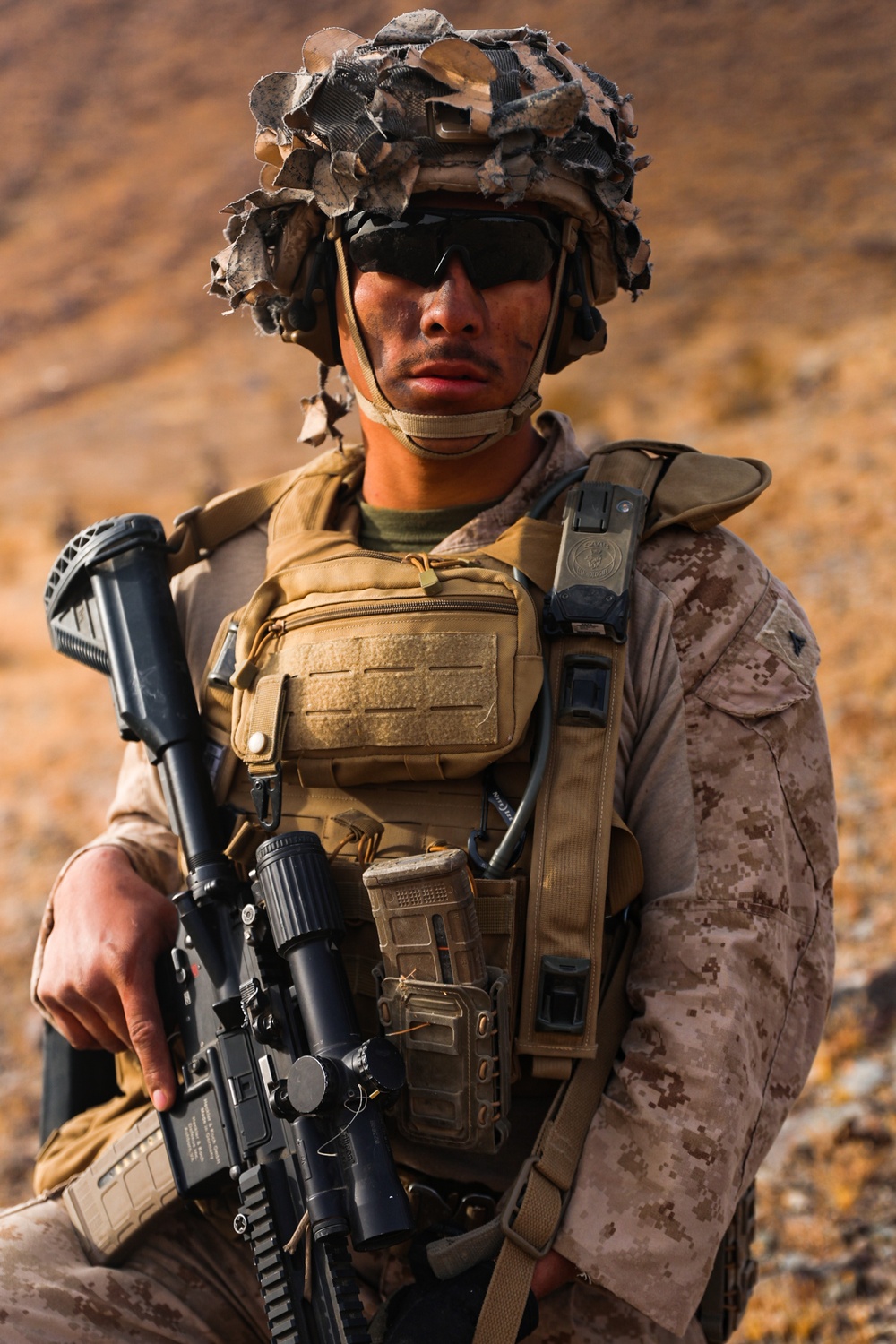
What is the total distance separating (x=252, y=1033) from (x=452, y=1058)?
1.28 feet

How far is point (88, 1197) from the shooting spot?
2387 mm

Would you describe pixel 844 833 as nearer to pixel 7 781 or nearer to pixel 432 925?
pixel 432 925

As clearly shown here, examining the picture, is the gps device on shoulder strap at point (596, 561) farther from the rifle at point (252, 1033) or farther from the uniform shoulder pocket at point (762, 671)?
the rifle at point (252, 1033)

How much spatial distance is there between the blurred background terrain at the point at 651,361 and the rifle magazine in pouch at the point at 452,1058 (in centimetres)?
169

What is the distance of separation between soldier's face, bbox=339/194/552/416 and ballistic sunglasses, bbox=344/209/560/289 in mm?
16

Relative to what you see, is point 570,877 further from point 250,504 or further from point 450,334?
point 250,504

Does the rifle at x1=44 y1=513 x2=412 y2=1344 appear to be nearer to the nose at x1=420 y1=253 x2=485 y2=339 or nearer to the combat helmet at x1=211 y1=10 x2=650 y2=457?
the combat helmet at x1=211 y1=10 x2=650 y2=457

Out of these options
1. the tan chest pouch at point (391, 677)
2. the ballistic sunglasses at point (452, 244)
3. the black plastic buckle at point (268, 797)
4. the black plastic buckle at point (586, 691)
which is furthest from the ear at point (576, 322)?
the black plastic buckle at point (268, 797)

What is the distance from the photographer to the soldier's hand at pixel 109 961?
239 centimetres

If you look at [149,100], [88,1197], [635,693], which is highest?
[149,100]

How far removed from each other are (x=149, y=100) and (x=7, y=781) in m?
40.9

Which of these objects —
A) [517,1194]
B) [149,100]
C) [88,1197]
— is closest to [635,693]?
[517,1194]

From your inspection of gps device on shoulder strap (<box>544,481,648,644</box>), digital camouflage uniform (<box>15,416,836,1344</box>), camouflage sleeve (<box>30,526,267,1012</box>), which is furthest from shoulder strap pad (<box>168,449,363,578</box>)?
digital camouflage uniform (<box>15,416,836,1344</box>)

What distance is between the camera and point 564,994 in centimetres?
208
